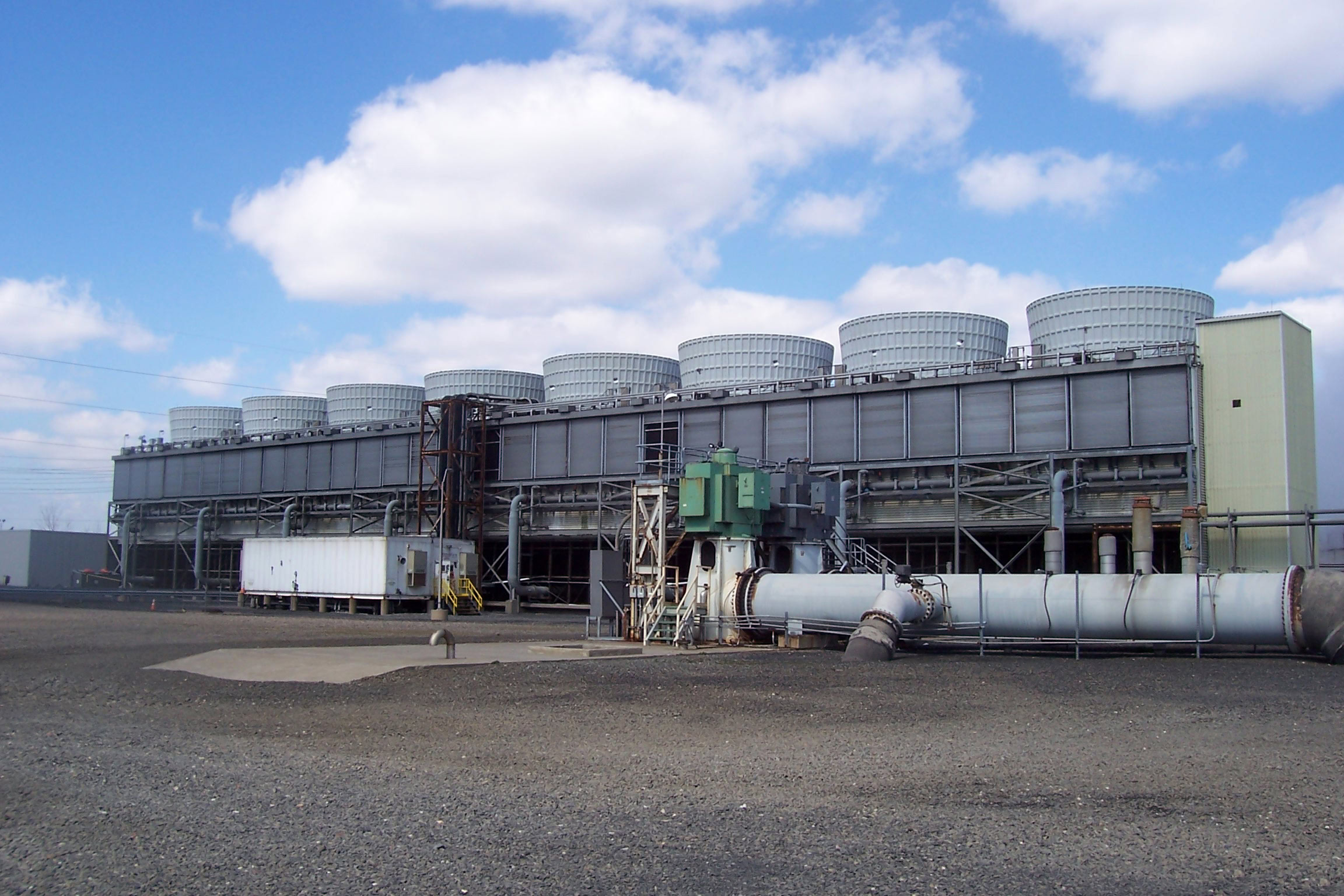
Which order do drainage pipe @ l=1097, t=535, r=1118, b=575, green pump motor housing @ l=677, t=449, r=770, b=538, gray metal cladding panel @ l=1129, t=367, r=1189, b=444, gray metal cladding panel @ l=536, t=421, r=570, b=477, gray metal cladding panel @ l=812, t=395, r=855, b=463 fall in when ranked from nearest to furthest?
drainage pipe @ l=1097, t=535, r=1118, b=575, green pump motor housing @ l=677, t=449, r=770, b=538, gray metal cladding panel @ l=1129, t=367, r=1189, b=444, gray metal cladding panel @ l=812, t=395, r=855, b=463, gray metal cladding panel @ l=536, t=421, r=570, b=477

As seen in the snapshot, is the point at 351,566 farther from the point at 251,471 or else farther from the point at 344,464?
the point at 251,471

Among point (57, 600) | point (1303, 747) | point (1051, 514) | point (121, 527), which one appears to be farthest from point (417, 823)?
point (121, 527)

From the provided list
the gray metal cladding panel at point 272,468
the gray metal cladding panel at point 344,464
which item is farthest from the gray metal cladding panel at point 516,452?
the gray metal cladding panel at point 272,468

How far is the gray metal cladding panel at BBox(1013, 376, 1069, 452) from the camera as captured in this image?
3881 centimetres

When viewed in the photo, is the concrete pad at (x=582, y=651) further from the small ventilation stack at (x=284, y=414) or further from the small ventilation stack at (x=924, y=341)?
the small ventilation stack at (x=284, y=414)

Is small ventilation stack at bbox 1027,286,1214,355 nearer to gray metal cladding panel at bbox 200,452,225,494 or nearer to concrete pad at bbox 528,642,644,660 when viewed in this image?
concrete pad at bbox 528,642,644,660

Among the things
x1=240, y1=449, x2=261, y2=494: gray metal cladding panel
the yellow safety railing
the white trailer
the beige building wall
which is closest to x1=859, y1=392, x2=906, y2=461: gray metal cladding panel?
the beige building wall

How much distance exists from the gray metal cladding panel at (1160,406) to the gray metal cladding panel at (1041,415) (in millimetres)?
2214

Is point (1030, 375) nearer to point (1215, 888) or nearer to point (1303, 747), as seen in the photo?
point (1303, 747)

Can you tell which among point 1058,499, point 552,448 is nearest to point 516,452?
point 552,448

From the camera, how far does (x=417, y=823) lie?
26.9ft

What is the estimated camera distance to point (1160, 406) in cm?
3706

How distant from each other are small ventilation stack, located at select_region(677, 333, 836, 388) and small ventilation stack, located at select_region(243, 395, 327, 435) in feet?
97.2

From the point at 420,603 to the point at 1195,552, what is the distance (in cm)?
3264
